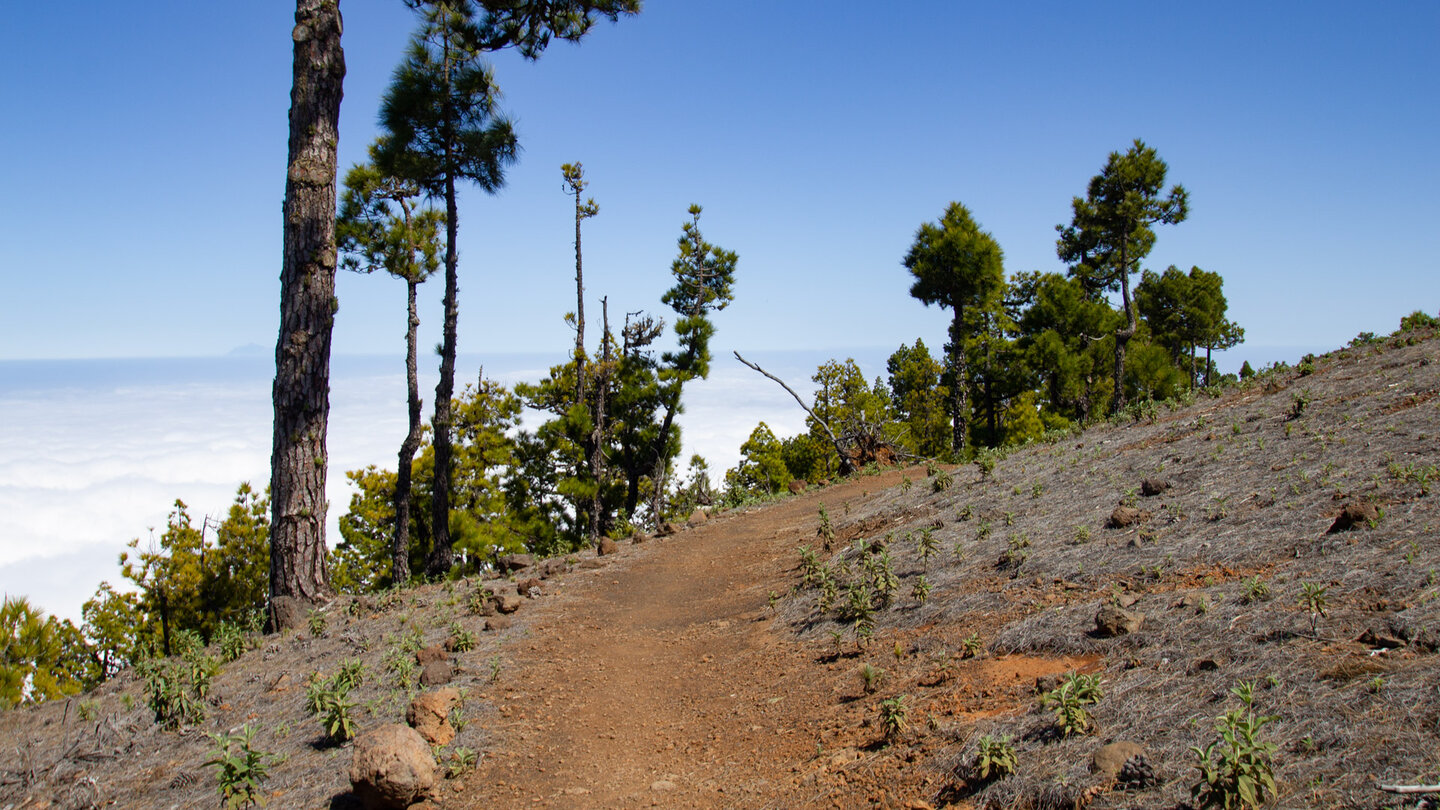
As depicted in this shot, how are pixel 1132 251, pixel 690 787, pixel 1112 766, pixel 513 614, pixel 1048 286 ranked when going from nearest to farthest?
pixel 1112 766
pixel 690 787
pixel 513 614
pixel 1132 251
pixel 1048 286

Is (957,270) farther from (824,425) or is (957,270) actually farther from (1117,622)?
(1117,622)

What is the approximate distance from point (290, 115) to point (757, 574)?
800 centimetres

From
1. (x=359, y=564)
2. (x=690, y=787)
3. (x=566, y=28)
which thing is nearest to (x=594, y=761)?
(x=690, y=787)

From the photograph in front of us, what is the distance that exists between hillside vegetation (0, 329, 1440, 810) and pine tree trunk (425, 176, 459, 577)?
12.9ft

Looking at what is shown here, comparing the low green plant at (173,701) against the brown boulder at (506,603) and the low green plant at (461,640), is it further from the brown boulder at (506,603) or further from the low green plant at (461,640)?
the brown boulder at (506,603)

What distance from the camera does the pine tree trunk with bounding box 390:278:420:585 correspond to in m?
14.0

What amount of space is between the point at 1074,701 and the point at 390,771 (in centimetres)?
373

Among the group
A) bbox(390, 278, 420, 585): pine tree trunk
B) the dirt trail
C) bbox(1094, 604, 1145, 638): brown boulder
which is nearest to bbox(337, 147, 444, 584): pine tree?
bbox(390, 278, 420, 585): pine tree trunk

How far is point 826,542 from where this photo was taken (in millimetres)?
10516

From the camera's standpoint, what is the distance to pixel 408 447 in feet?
46.5

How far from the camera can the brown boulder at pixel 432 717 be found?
16.8ft

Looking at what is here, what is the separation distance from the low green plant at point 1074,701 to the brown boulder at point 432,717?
12.5 ft

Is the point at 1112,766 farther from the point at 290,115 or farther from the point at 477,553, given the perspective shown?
the point at 477,553

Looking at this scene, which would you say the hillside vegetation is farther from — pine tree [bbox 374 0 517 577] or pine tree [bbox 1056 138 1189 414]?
pine tree [bbox 1056 138 1189 414]
